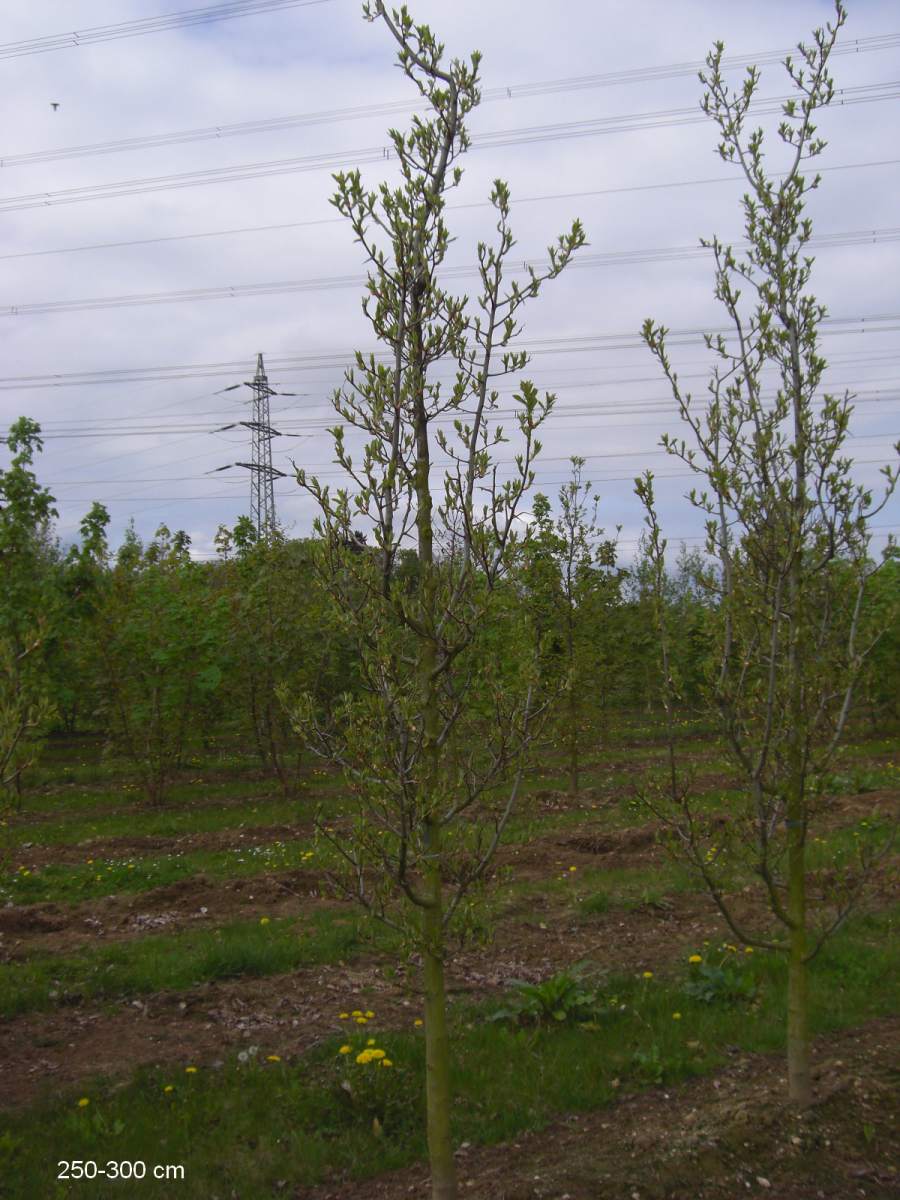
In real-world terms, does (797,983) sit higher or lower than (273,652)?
lower

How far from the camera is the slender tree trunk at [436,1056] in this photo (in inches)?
136

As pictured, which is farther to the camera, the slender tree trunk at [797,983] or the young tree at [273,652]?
the young tree at [273,652]

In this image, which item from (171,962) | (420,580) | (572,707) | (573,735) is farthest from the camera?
(572,707)

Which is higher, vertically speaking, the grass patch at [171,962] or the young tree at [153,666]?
the young tree at [153,666]

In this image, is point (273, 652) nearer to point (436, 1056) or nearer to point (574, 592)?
point (574, 592)

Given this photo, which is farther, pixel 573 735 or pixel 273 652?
pixel 273 652

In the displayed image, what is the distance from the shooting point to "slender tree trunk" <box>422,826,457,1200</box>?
345 centimetres

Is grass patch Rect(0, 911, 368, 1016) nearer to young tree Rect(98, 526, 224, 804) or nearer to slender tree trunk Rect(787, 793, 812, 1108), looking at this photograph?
slender tree trunk Rect(787, 793, 812, 1108)

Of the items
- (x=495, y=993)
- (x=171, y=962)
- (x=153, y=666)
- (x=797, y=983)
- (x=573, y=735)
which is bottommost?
(x=495, y=993)

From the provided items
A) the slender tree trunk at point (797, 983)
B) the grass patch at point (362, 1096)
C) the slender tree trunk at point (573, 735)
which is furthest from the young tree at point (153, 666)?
the slender tree trunk at point (797, 983)

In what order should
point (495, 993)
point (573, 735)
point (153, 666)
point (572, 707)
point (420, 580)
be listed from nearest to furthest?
point (420, 580) → point (495, 993) → point (573, 735) → point (572, 707) → point (153, 666)

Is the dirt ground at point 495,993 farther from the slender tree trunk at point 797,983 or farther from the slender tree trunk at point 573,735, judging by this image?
the slender tree trunk at point 573,735

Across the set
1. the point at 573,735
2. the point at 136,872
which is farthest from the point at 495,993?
the point at 573,735

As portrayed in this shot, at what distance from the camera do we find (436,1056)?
11.5ft
